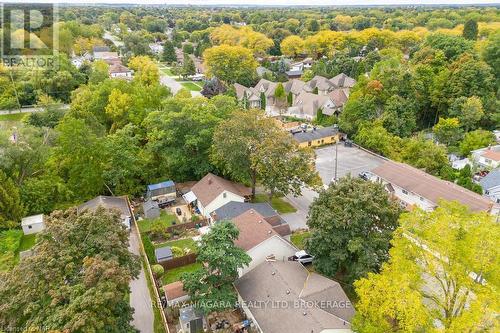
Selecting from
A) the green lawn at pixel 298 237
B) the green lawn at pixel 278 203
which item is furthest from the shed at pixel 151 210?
Answer: the green lawn at pixel 298 237

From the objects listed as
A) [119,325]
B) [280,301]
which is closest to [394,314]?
[280,301]

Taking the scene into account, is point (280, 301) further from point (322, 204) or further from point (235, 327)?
point (322, 204)

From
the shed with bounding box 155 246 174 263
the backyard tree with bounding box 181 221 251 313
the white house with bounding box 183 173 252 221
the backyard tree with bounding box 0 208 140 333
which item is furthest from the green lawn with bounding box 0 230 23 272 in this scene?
the white house with bounding box 183 173 252 221

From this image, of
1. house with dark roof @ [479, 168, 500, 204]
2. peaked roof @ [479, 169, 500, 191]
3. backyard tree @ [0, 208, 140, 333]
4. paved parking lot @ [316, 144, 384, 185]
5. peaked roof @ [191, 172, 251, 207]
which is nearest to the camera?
backyard tree @ [0, 208, 140, 333]

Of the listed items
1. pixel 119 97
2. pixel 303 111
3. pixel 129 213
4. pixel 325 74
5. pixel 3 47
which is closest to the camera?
pixel 129 213

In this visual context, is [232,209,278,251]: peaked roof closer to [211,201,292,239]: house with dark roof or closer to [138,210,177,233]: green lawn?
[211,201,292,239]: house with dark roof
